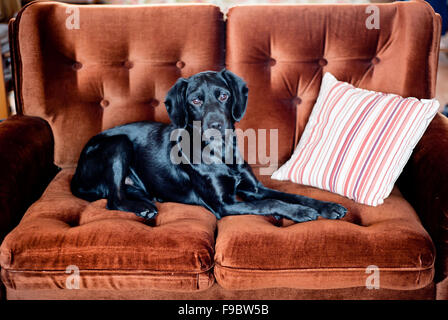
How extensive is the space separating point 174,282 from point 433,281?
898 millimetres

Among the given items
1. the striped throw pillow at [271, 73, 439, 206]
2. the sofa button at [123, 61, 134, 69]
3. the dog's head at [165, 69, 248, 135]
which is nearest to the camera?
the striped throw pillow at [271, 73, 439, 206]

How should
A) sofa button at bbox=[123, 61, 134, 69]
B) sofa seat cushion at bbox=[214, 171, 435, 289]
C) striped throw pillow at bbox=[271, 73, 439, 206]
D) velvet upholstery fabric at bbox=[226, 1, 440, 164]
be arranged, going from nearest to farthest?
sofa seat cushion at bbox=[214, 171, 435, 289], striped throw pillow at bbox=[271, 73, 439, 206], velvet upholstery fabric at bbox=[226, 1, 440, 164], sofa button at bbox=[123, 61, 134, 69]

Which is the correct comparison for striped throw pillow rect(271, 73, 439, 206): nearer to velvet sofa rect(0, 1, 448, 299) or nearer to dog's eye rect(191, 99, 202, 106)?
velvet sofa rect(0, 1, 448, 299)

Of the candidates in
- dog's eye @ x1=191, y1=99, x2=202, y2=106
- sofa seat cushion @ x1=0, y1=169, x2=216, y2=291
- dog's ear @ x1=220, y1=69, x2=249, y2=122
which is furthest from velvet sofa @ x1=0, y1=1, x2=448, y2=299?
dog's eye @ x1=191, y1=99, x2=202, y2=106

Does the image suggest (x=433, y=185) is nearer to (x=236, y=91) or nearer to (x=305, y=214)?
(x=305, y=214)

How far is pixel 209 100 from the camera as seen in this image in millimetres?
1684

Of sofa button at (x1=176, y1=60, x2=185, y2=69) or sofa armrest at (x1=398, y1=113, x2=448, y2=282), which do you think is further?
sofa button at (x1=176, y1=60, x2=185, y2=69)

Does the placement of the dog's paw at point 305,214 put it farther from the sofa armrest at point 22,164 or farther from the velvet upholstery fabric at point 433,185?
the sofa armrest at point 22,164

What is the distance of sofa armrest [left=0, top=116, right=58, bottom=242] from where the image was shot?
150 cm

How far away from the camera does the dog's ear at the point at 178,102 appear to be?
1719 millimetres

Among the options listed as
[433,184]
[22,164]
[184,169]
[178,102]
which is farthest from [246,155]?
[22,164]
